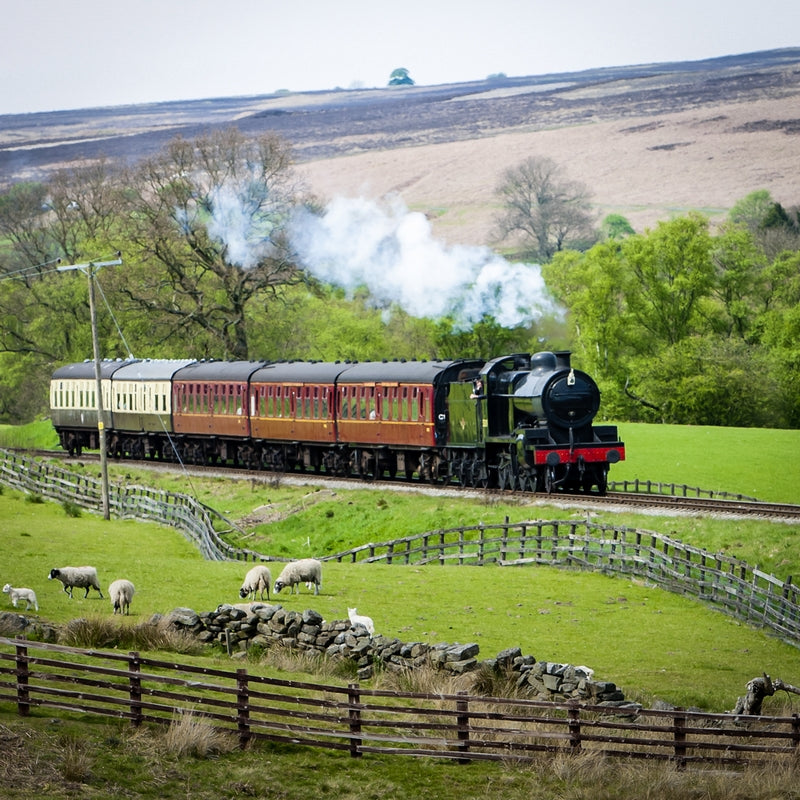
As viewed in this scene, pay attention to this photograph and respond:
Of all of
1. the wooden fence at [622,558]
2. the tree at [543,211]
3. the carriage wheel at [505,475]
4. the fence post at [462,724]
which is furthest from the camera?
the tree at [543,211]

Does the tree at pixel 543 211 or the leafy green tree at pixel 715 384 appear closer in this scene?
the leafy green tree at pixel 715 384

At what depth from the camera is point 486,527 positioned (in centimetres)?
3180

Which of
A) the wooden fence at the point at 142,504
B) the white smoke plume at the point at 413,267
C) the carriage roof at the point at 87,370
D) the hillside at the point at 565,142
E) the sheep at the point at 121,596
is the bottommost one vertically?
the wooden fence at the point at 142,504

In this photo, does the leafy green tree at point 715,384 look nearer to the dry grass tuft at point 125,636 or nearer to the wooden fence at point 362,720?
the dry grass tuft at point 125,636

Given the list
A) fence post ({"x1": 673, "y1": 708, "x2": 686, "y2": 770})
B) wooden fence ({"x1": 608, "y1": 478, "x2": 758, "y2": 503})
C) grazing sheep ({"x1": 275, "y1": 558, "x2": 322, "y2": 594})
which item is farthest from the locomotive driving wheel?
fence post ({"x1": 673, "y1": 708, "x2": 686, "y2": 770})

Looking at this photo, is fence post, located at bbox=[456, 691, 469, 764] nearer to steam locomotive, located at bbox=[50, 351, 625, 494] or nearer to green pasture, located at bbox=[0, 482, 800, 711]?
green pasture, located at bbox=[0, 482, 800, 711]

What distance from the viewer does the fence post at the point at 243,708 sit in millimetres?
15227

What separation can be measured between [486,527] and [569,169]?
5440 inches

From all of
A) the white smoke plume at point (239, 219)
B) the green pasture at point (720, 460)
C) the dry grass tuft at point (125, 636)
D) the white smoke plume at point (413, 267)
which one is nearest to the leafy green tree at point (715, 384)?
the green pasture at point (720, 460)

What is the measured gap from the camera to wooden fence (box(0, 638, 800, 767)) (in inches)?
603

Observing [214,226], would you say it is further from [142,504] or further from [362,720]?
[362,720]

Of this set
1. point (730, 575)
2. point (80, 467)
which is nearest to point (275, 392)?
point (80, 467)

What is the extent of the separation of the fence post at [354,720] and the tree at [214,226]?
174ft

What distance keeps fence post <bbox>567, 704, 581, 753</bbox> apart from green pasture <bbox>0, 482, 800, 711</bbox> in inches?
143
